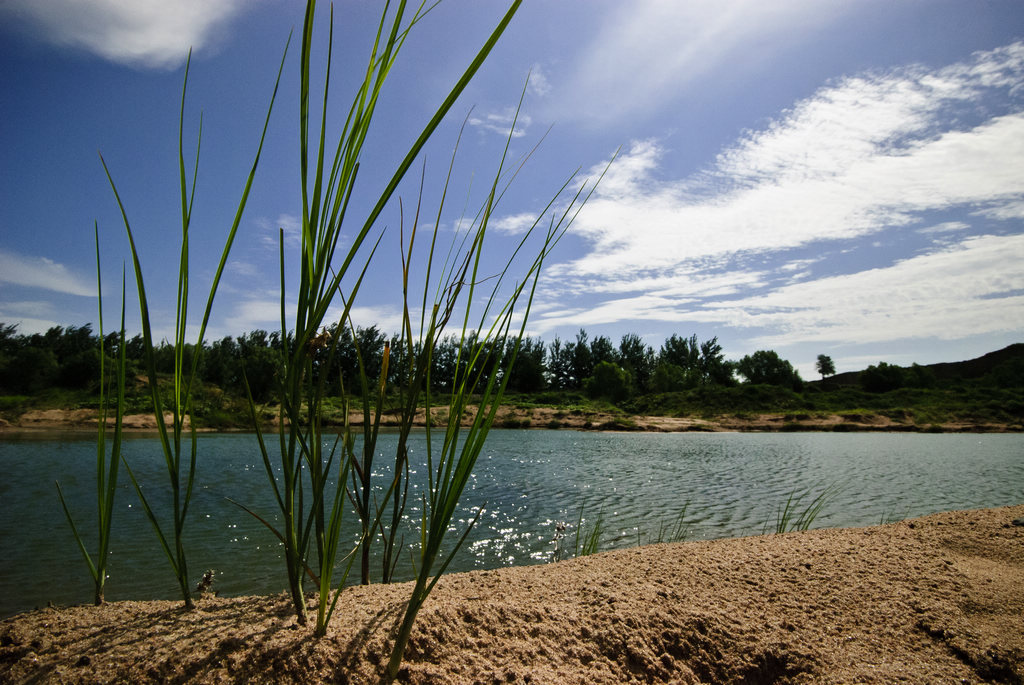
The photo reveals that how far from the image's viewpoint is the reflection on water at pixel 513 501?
361 centimetres

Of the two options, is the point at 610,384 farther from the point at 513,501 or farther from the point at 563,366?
the point at 513,501

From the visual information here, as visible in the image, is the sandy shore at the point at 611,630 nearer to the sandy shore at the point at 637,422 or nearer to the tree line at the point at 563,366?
the tree line at the point at 563,366

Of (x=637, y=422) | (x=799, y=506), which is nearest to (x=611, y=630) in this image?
(x=799, y=506)

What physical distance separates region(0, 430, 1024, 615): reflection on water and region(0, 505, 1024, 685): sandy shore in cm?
94

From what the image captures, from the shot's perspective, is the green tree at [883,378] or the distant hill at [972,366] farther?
the distant hill at [972,366]

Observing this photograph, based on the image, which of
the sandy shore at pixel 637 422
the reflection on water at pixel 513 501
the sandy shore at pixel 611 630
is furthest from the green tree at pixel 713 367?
the sandy shore at pixel 611 630

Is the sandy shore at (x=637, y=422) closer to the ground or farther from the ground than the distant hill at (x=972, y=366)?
closer to the ground

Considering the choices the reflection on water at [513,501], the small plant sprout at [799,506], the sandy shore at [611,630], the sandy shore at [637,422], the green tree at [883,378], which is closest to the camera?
the sandy shore at [611,630]

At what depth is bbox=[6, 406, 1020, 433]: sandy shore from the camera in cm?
1992

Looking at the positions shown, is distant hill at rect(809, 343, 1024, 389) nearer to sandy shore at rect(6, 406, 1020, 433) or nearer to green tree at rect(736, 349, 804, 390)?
green tree at rect(736, 349, 804, 390)

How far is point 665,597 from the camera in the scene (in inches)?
60.9

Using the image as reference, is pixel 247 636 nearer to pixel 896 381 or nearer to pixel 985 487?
pixel 985 487

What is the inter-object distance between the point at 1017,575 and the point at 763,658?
166 cm

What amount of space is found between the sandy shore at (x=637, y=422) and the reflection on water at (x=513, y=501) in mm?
8568
